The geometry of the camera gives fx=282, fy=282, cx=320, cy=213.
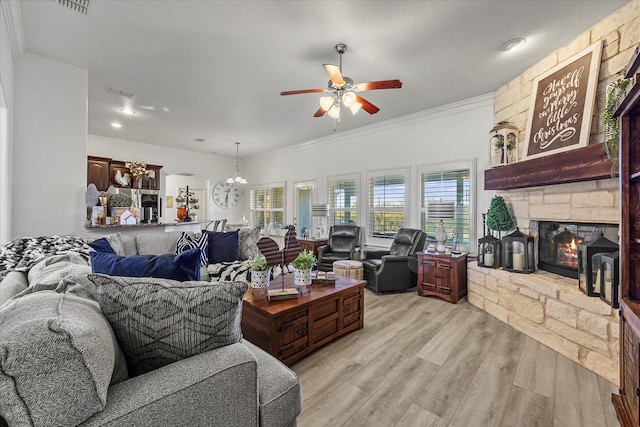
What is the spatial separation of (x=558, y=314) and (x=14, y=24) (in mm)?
5366

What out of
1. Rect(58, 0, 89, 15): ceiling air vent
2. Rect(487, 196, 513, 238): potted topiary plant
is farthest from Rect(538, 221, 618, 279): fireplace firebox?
Rect(58, 0, 89, 15): ceiling air vent

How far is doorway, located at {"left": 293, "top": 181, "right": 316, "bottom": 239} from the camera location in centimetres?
681

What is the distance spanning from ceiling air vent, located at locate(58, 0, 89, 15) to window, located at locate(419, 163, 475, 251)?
4284 millimetres

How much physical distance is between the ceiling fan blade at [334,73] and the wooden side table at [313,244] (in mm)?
3518

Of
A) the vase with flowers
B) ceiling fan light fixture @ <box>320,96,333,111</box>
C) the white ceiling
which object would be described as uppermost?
the white ceiling

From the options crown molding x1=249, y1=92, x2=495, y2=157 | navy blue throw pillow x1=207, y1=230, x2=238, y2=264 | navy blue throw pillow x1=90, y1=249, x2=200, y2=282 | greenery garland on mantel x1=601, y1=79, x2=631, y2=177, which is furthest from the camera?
crown molding x1=249, y1=92, x2=495, y2=157

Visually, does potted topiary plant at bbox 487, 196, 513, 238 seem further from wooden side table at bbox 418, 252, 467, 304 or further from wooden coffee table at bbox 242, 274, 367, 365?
wooden coffee table at bbox 242, 274, 367, 365

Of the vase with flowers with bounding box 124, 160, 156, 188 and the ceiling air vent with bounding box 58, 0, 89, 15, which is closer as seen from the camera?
the ceiling air vent with bounding box 58, 0, 89, 15

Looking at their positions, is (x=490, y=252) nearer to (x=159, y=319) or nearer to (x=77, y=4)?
(x=159, y=319)

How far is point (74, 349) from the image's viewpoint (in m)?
0.68

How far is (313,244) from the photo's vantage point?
5645 millimetres

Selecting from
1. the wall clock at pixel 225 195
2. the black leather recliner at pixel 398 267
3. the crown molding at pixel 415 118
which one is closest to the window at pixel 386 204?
the black leather recliner at pixel 398 267

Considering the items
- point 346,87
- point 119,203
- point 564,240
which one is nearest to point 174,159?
point 119,203

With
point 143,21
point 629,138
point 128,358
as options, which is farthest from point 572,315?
point 143,21
